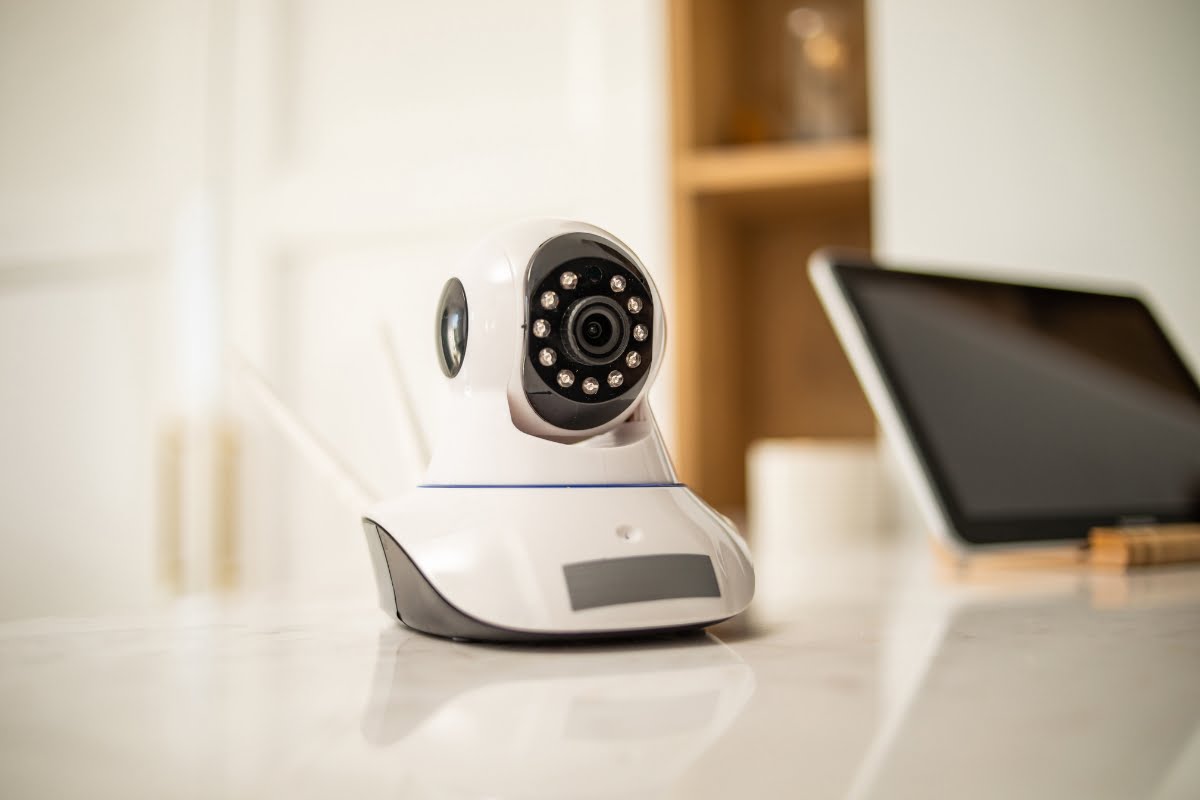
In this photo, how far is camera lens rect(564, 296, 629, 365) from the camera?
1.50 ft

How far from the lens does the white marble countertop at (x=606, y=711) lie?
9.1 inches

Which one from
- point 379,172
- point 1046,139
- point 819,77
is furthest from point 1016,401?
point 379,172

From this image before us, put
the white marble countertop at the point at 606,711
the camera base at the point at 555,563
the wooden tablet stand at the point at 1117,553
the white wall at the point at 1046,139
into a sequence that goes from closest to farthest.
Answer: the white marble countertop at the point at 606,711 → the camera base at the point at 555,563 → the wooden tablet stand at the point at 1117,553 → the white wall at the point at 1046,139

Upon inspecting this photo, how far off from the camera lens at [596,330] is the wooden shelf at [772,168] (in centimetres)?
100

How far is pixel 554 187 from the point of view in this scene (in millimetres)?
1561

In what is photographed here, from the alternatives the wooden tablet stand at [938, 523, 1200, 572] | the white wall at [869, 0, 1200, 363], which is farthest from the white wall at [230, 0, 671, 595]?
the wooden tablet stand at [938, 523, 1200, 572]

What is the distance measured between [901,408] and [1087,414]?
27 centimetres

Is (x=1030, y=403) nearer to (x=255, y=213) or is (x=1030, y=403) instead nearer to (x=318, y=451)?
(x=318, y=451)

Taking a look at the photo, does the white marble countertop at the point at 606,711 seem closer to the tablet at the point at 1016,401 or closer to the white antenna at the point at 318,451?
the white antenna at the point at 318,451

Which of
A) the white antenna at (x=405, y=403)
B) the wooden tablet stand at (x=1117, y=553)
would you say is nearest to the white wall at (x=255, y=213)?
the wooden tablet stand at (x=1117, y=553)

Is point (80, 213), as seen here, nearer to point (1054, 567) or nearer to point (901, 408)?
point (901, 408)

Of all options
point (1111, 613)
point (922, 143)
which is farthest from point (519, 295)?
point (922, 143)

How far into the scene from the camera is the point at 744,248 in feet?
5.68

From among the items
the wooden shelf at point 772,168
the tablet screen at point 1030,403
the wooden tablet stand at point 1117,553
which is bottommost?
the wooden tablet stand at point 1117,553
